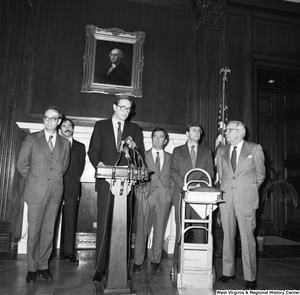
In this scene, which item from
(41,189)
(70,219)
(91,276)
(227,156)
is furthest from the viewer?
(70,219)

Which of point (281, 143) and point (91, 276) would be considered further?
point (281, 143)

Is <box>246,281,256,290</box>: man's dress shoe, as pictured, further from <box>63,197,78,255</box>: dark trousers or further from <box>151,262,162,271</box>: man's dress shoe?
<box>63,197,78,255</box>: dark trousers

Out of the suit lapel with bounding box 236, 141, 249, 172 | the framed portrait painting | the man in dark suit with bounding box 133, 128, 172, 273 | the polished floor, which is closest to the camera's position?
the polished floor

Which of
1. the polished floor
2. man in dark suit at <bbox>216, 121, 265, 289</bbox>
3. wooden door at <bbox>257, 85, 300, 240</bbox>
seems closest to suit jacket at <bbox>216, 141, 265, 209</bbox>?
man in dark suit at <bbox>216, 121, 265, 289</bbox>

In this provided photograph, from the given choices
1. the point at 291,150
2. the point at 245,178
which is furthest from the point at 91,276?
the point at 291,150

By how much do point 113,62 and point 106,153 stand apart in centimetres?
247

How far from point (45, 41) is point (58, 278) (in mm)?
3746

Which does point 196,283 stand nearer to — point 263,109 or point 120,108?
point 120,108

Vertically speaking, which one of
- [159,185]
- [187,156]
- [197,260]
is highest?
[187,156]

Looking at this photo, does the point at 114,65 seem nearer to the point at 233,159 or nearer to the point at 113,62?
the point at 113,62

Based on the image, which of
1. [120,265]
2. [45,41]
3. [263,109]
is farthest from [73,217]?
[263,109]

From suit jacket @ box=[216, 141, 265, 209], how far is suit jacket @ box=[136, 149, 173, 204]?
769 millimetres

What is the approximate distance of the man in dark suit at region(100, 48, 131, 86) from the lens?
15.6 ft

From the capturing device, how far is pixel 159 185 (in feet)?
11.7
